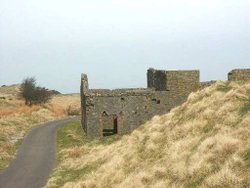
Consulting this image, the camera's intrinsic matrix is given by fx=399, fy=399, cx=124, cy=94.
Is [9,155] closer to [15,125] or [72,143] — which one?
[72,143]

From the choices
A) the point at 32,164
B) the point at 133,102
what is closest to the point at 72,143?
the point at 133,102

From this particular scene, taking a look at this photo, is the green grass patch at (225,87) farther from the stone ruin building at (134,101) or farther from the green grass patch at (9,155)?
the green grass patch at (9,155)

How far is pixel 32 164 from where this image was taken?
2630cm

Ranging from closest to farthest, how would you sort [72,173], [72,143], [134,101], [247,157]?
[247,157], [72,173], [72,143], [134,101]

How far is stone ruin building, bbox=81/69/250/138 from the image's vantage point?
36656mm

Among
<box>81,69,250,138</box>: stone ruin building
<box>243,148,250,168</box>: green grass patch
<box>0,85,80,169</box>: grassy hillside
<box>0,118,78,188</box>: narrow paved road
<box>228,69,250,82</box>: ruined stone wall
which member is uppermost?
<box>228,69,250,82</box>: ruined stone wall

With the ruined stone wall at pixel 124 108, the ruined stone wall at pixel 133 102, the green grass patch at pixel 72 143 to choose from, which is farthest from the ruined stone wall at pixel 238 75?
the green grass patch at pixel 72 143

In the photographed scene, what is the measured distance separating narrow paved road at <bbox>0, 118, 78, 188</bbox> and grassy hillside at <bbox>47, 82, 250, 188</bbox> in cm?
87

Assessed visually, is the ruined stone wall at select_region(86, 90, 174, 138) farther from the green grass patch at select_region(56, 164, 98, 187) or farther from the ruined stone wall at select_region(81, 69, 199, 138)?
the green grass patch at select_region(56, 164, 98, 187)

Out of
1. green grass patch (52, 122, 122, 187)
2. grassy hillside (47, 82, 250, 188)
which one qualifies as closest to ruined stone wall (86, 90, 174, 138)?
green grass patch (52, 122, 122, 187)

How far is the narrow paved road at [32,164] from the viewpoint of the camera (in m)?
21.8

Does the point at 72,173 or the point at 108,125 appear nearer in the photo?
the point at 72,173

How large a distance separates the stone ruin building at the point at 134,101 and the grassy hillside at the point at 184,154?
7.40 metres

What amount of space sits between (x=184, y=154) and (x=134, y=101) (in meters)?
21.0
